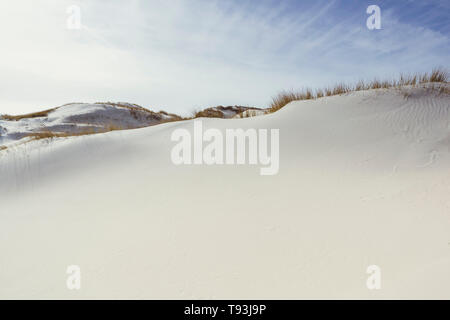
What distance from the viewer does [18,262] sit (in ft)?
7.22

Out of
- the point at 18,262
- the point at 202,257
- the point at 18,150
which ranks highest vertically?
the point at 18,150

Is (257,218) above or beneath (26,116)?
beneath

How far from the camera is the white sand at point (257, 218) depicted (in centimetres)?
167

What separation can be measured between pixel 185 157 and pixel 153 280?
2.68m

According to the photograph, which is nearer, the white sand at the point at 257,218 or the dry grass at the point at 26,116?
the white sand at the point at 257,218

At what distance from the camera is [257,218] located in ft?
7.83

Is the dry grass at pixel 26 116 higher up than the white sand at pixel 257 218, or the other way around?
the dry grass at pixel 26 116

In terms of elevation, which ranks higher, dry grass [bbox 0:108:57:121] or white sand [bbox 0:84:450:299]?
dry grass [bbox 0:108:57:121]

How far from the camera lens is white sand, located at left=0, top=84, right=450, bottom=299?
1.67 meters

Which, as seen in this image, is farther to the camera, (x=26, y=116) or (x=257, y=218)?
(x=26, y=116)

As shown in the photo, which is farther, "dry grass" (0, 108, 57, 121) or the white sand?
"dry grass" (0, 108, 57, 121)
